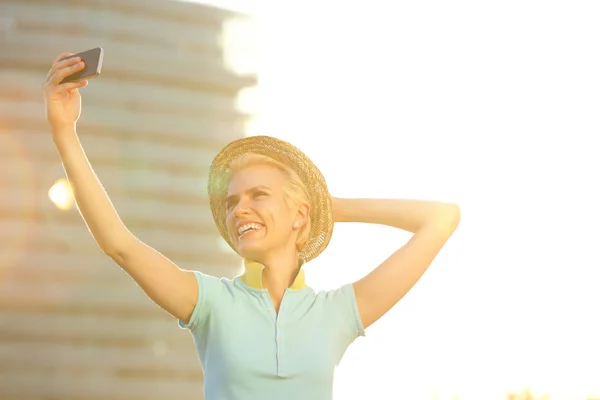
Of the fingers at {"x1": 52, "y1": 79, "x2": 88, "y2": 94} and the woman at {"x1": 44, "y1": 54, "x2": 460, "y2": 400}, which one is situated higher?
the fingers at {"x1": 52, "y1": 79, "x2": 88, "y2": 94}

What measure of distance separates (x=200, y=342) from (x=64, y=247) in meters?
15.9

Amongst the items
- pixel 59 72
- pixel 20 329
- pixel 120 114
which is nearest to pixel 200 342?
pixel 59 72

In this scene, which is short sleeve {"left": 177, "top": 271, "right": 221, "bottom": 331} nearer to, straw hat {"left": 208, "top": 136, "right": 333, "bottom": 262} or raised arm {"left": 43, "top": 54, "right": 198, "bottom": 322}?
raised arm {"left": 43, "top": 54, "right": 198, "bottom": 322}

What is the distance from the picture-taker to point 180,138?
19531mm

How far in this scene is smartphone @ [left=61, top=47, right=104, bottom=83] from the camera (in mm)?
1935

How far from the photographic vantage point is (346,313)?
228 cm

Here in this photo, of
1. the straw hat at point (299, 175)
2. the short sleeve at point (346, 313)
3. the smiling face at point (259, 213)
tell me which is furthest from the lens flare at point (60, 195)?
the short sleeve at point (346, 313)

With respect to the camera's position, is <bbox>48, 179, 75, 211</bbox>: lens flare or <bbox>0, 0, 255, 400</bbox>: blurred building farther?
<bbox>48, 179, 75, 211</bbox>: lens flare

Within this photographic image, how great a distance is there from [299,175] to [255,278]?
1.13ft

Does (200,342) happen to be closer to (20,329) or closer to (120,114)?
(20,329)

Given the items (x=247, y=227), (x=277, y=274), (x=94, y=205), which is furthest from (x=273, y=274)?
(x=94, y=205)

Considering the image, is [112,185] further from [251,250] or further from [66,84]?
[66,84]

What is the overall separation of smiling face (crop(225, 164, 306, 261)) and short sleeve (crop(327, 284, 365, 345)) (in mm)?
193

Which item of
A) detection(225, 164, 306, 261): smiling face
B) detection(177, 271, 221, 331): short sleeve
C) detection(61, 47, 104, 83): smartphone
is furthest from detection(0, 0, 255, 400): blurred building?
detection(61, 47, 104, 83): smartphone
